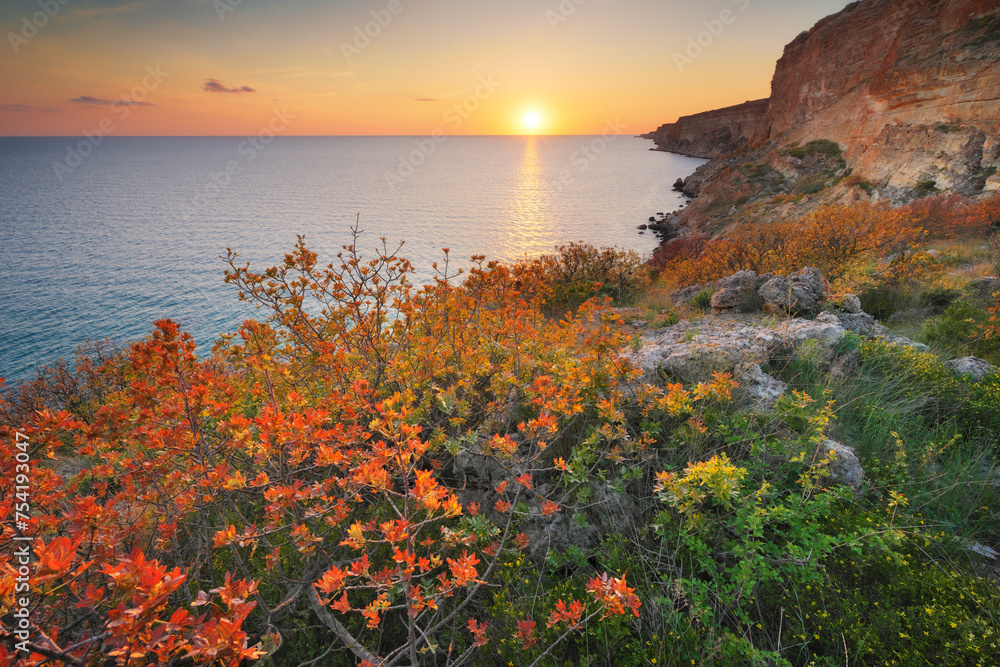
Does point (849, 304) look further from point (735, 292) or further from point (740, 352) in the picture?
point (740, 352)

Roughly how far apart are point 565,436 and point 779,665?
7.86 feet

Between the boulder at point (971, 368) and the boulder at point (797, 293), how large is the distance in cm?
229

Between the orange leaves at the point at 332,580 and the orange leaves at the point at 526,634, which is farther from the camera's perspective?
the orange leaves at the point at 526,634

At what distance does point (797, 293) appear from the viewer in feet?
24.5

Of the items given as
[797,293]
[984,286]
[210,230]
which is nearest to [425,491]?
[797,293]

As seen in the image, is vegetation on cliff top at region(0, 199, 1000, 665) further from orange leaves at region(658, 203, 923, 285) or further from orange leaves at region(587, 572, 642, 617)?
orange leaves at region(658, 203, 923, 285)

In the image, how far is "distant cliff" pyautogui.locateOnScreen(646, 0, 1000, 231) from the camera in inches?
832

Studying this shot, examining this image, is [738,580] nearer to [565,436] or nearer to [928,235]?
[565,436]

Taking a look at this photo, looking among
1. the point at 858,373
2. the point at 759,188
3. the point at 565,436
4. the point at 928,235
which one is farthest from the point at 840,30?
the point at 565,436

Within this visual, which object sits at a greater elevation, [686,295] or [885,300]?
[885,300]

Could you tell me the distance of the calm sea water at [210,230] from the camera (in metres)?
21.0

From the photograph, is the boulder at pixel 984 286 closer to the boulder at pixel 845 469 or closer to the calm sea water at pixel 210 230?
the boulder at pixel 845 469

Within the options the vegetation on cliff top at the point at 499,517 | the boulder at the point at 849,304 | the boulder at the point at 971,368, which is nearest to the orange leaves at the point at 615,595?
the vegetation on cliff top at the point at 499,517

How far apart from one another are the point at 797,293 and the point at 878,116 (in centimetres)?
3471
